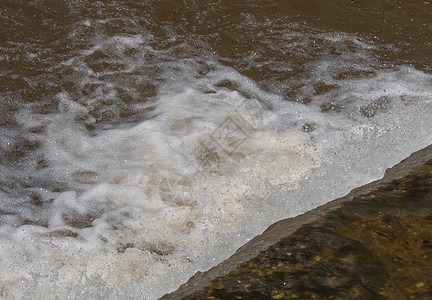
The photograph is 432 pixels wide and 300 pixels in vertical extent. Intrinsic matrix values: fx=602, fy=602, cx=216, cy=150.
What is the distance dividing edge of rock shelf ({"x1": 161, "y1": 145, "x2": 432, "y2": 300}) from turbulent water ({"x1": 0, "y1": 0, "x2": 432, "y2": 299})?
0.29 ft

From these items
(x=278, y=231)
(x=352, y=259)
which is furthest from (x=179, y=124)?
(x=352, y=259)

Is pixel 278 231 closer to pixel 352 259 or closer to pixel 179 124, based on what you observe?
pixel 352 259

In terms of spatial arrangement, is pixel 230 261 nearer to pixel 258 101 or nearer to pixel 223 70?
pixel 258 101

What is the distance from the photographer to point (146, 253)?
283cm

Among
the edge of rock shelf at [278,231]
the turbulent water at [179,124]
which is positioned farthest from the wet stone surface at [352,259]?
the turbulent water at [179,124]

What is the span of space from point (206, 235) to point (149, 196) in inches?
18.4

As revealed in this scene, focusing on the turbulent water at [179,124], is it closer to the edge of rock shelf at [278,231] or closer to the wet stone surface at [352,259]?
the edge of rock shelf at [278,231]

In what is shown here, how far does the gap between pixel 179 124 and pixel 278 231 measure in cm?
131

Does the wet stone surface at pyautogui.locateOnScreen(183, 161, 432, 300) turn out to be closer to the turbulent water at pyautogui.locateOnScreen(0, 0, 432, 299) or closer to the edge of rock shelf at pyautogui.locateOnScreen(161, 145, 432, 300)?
the edge of rock shelf at pyautogui.locateOnScreen(161, 145, 432, 300)

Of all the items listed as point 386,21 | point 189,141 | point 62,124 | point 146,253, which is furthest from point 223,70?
point 146,253

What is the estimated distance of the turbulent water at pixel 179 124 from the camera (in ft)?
9.55

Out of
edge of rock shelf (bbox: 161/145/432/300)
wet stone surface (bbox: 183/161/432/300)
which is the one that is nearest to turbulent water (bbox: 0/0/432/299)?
edge of rock shelf (bbox: 161/145/432/300)

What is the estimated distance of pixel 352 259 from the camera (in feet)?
8.00

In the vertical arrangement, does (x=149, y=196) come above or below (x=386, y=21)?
below
